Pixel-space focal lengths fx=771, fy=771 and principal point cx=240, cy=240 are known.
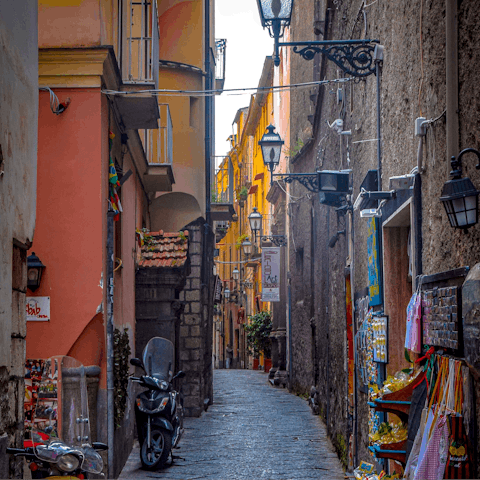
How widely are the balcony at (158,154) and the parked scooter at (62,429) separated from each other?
6.64m

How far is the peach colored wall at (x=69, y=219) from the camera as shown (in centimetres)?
870

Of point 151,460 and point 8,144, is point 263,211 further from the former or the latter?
point 8,144

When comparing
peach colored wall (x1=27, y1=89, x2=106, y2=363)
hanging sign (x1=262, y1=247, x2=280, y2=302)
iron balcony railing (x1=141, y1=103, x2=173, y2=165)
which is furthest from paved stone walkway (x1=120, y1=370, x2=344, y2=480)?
hanging sign (x1=262, y1=247, x2=280, y2=302)

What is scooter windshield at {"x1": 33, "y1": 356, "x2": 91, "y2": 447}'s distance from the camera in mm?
6438

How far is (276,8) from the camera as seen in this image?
25.2 feet

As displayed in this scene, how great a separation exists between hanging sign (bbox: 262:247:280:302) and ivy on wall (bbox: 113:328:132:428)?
15.6 meters

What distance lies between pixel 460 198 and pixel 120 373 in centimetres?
721

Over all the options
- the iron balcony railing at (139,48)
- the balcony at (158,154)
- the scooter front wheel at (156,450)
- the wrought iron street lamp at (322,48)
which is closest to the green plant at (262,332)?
the balcony at (158,154)

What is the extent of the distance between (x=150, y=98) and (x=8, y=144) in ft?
17.6

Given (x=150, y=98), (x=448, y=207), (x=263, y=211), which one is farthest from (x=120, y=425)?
(x=263, y=211)

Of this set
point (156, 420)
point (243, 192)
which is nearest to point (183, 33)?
point (156, 420)

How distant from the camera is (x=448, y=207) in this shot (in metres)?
3.96

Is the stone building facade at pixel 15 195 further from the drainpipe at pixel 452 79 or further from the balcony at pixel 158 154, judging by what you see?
the balcony at pixel 158 154

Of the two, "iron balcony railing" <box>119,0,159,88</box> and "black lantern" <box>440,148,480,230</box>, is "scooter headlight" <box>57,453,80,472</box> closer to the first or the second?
"black lantern" <box>440,148,480,230</box>
